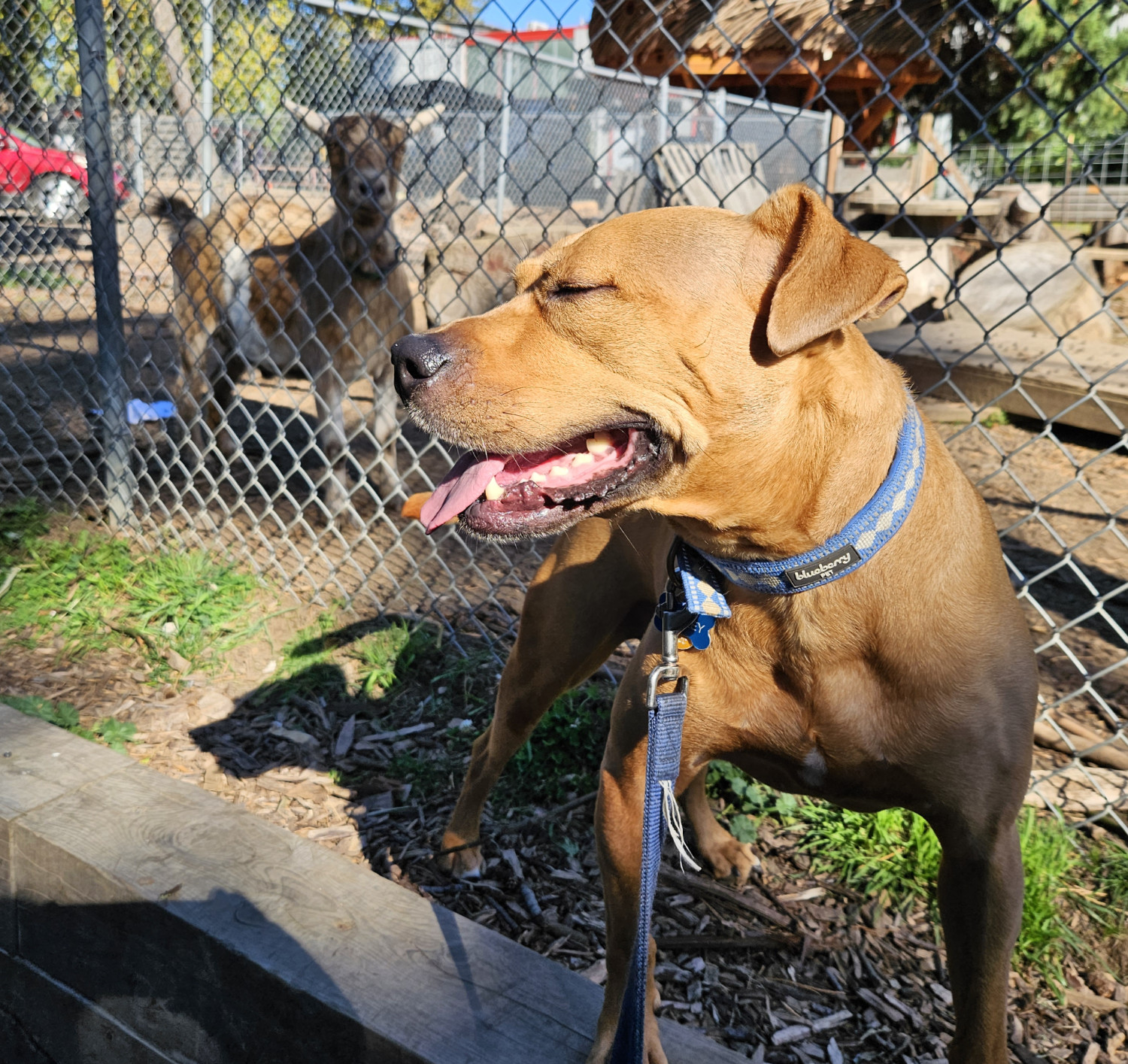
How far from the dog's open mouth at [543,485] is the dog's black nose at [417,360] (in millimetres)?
190

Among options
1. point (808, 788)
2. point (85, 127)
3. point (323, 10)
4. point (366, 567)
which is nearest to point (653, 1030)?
point (808, 788)

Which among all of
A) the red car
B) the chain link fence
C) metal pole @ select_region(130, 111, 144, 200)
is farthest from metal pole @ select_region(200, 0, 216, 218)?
the red car

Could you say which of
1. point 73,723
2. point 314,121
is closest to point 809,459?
point 73,723

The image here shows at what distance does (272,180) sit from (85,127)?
6242 millimetres

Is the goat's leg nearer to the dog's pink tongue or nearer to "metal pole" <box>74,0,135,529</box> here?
"metal pole" <box>74,0,135,529</box>

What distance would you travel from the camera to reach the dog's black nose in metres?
1.88

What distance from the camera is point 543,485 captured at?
1893 mm

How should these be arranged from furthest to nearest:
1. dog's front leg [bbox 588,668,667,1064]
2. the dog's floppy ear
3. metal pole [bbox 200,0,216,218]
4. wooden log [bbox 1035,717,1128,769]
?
metal pole [bbox 200,0,216,218] → wooden log [bbox 1035,717,1128,769] → dog's front leg [bbox 588,668,667,1064] → the dog's floppy ear

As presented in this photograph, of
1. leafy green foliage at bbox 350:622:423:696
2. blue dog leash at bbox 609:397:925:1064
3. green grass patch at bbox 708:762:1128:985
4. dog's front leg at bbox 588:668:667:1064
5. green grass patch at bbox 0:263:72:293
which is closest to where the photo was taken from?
blue dog leash at bbox 609:397:925:1064

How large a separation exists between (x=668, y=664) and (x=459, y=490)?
0.50m

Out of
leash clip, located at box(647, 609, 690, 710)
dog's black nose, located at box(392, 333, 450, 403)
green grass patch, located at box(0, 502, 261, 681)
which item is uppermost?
dog's black nose, located at box(392, 333, 450, 403)

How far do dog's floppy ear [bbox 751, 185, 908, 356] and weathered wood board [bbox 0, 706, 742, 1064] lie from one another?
1325 millimetres

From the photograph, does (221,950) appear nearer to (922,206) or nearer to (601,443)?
(601,443)

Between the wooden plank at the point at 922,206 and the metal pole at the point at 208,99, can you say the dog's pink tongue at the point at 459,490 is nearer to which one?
the metal pole at the point at 208,99
